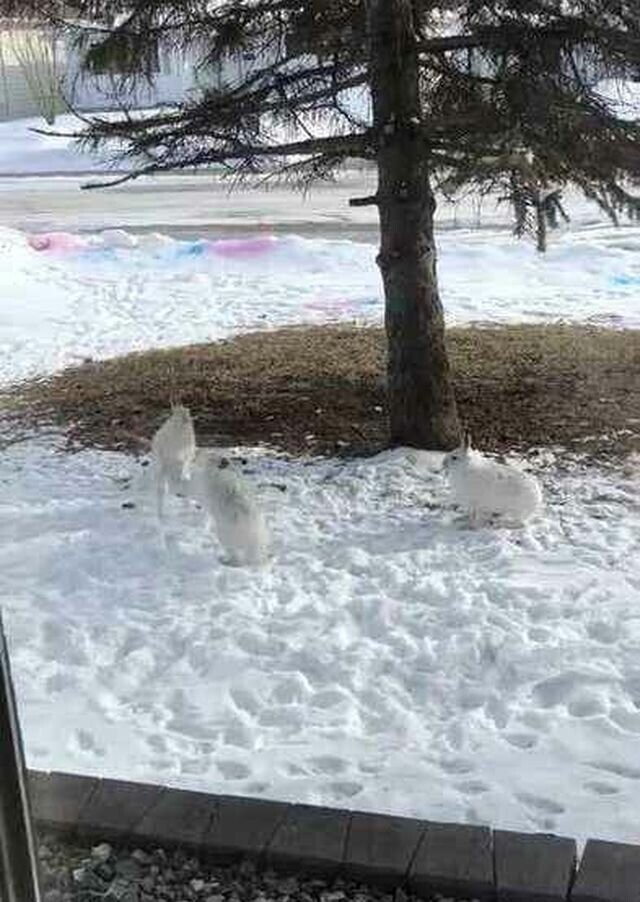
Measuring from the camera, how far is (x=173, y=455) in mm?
4113

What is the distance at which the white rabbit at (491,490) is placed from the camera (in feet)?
12.3

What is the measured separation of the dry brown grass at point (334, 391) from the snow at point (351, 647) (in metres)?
0.55

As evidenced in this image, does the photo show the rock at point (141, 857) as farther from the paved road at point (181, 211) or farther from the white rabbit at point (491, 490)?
the paved road at point (181, 211)

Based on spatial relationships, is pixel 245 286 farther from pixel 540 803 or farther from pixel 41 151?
pixel 540 803

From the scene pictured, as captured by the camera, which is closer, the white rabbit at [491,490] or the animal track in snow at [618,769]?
the animal track in snow at [618,769]

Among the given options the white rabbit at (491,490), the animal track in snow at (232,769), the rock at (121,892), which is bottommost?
the animal track in snow at (232,769)

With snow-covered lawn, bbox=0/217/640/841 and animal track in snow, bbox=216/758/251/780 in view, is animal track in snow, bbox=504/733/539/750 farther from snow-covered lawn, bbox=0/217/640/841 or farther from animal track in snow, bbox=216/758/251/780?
animal track in snow, bbox=216/758/251/780

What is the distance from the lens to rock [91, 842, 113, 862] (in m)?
2.08

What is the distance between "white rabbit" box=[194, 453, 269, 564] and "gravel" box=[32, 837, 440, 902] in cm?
155

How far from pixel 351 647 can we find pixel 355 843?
0.98 metres

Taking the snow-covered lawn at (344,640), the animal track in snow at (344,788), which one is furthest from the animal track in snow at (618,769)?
the animal track in snow at (344,788)

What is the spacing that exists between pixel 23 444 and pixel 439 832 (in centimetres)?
336

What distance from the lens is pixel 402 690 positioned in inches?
110

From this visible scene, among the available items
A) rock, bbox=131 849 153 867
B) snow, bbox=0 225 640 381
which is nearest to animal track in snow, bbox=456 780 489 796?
rock, bbox=131 849 153 867
